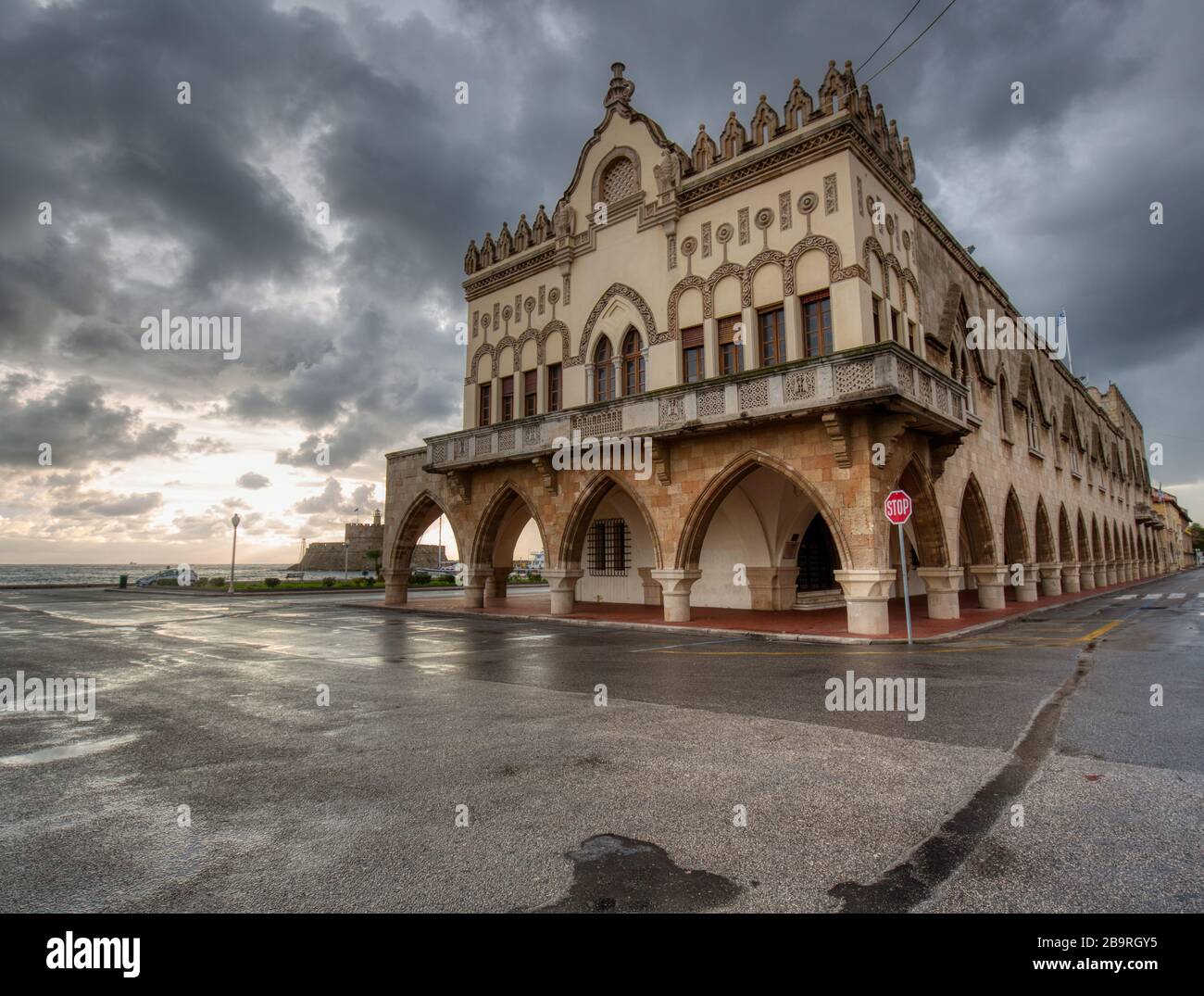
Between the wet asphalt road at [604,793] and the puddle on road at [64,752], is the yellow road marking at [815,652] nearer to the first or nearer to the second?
the wet asphalt road at [604,793]

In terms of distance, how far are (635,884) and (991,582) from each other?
20.7 meters

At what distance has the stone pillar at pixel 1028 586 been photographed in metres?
24.3

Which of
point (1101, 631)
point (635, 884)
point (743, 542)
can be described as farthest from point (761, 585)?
point (635, 884)

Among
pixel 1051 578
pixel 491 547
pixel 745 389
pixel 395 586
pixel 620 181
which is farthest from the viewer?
pixel 1051 578

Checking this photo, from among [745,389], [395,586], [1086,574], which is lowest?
[1086,574]

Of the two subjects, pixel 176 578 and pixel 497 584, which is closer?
pixel 497 584

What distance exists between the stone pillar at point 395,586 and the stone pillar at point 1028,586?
23.8 meters

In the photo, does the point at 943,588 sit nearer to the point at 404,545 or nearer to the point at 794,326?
the point at 794,326

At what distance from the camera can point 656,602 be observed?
→ 24.0 metres

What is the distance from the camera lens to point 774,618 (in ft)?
58.6

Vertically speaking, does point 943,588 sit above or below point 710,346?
below

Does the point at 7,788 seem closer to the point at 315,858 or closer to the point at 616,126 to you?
the point at 315,858

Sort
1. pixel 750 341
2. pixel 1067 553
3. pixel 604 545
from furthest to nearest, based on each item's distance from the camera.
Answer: pixel 1067 553
pixel 604 545
pixel 750 341

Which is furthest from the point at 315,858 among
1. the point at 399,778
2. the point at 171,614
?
the point at 171,614
